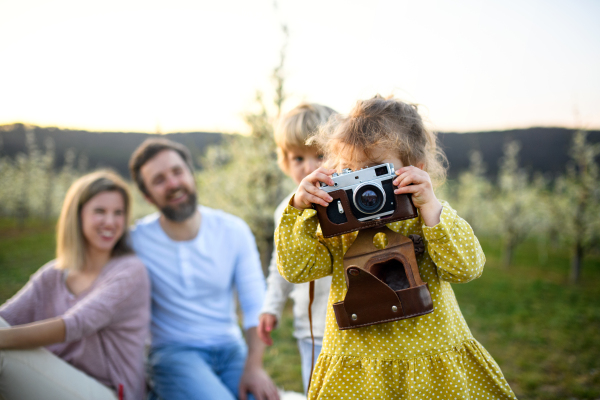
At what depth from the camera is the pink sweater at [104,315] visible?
264 centimetres

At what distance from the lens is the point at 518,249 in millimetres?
25906

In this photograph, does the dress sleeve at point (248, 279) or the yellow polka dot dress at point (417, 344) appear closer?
Result: the yellow polka dot dress at point (417, 344)

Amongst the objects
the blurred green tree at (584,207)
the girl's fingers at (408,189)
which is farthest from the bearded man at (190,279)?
the blurred green tree at (584,207)

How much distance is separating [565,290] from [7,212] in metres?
26.4

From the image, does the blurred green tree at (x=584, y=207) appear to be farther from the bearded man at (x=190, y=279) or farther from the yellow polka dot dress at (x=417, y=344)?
the yellow polka dot dress at (x=417, y=344)

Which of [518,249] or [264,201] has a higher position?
[264,201]

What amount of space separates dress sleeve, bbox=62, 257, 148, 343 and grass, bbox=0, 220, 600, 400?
296 cm

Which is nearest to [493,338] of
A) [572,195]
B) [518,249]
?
[572,195]

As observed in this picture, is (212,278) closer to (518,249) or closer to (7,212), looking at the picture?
(7,212)

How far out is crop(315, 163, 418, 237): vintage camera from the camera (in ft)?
4.96

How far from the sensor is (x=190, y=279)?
325 cm

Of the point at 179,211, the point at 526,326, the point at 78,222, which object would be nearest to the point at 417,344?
the point at 179,211

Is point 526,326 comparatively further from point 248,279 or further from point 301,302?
point 301,302

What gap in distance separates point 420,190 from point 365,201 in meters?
0.23
